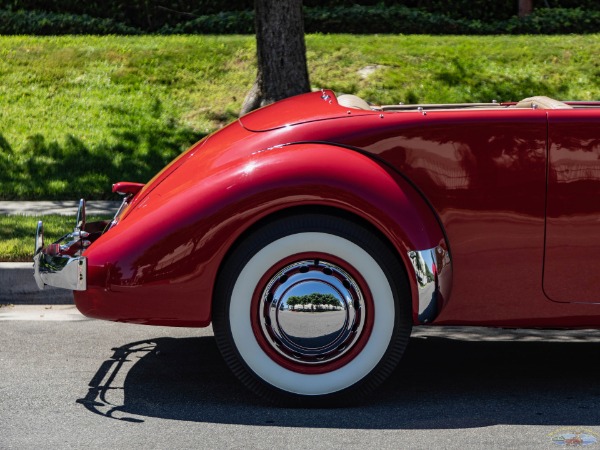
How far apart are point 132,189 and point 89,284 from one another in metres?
1.10

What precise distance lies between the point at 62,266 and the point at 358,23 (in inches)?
429

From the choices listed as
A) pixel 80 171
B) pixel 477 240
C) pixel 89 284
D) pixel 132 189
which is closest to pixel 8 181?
→ pixel 80 171

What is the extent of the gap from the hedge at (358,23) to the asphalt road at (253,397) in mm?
9406

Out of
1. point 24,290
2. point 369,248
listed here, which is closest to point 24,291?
point 24,290

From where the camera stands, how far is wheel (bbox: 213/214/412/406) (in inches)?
179

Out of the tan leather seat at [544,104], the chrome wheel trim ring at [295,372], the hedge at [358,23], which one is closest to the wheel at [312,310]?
the chrome wheel trim ring at [295,372]

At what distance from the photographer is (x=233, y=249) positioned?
4.60 metres

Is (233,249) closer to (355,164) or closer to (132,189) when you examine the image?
(355,164)

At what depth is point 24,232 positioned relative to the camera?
787cm

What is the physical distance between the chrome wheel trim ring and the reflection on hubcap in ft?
0.18

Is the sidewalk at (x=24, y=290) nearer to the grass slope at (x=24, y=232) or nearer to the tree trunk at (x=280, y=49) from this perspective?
the grass slope at (x=24, y=232)

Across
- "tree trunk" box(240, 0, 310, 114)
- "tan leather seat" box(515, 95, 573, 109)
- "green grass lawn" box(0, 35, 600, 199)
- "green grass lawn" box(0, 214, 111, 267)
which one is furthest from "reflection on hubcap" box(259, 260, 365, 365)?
"tree trunk" box(240, 0, 310, 114)

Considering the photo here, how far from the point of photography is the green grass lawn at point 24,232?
7.06 meters

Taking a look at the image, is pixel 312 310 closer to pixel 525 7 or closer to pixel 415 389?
pixel 415 389
